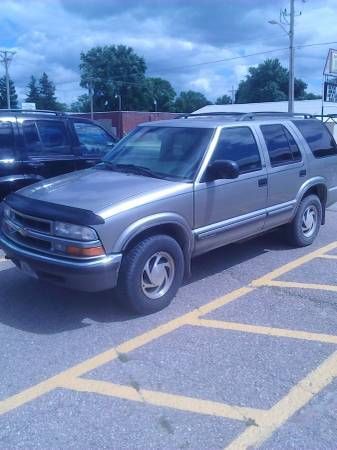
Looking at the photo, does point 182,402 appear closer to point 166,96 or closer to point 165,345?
point 165,345

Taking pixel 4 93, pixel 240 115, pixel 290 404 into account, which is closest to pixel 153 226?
pixel 290 404

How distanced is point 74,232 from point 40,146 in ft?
11.5

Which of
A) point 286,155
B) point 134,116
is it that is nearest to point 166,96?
point 134,116

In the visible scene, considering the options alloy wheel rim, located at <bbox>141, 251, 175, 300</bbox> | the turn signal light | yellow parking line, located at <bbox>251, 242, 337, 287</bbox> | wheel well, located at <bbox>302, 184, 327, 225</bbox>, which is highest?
wheel well, located at <bbox>302, 184, 327, 225</bbox>

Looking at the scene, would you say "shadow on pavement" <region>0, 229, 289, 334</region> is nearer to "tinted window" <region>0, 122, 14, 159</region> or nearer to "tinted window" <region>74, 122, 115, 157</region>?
"tinted window" <region>0, 122, 14, 159</region>

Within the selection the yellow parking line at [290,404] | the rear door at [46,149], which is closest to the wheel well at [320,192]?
the yellow parking line at [290,404]

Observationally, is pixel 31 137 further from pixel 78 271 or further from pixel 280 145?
pixel 78 271

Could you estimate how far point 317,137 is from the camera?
7.00 metres

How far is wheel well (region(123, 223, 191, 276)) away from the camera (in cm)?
439

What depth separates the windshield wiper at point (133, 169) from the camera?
5.02 metres

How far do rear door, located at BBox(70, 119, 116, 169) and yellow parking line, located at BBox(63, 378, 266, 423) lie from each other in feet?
15.4

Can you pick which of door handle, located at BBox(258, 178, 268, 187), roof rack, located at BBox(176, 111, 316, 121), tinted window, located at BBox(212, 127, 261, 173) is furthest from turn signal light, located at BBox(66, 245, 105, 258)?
roof rack, located at BBox(176, 111, 316, 121)

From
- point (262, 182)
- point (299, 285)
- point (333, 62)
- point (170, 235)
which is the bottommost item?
point (299, 285)

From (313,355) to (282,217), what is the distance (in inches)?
103
